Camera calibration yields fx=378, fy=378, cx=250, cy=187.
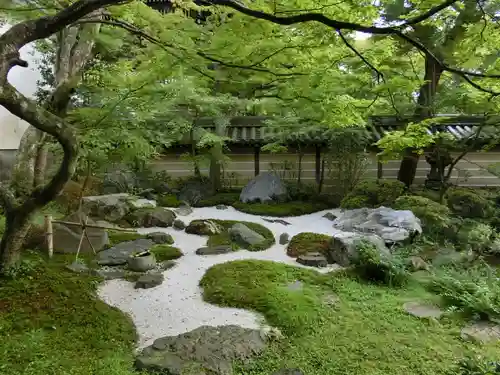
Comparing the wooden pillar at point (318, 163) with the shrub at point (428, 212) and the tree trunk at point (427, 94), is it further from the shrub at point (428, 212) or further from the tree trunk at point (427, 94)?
the shrub at point (428, 212)

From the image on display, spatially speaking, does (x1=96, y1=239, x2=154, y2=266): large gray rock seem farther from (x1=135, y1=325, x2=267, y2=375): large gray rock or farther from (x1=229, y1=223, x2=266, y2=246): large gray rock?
(x1=135, y1=325, x2=267, y2=375): large gray rock

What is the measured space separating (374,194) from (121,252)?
23.1 feet

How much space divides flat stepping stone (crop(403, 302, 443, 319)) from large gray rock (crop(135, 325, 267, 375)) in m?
2.20

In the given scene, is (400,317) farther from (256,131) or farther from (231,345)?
(256,131)

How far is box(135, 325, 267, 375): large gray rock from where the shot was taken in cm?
358

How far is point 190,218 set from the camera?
9875 millimetres

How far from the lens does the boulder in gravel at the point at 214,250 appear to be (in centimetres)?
736

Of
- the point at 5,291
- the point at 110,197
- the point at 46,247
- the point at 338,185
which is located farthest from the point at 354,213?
the point at 5,291

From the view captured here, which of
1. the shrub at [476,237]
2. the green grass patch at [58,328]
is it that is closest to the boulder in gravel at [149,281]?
the green grass patch at [58,328]

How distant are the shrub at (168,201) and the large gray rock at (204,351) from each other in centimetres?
703

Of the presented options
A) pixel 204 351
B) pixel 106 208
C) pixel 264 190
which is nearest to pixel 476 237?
pixel 264 190

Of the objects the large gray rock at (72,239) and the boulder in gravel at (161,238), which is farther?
the boulder in gravel at (161,238)

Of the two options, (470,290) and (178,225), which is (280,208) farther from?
(470,290)

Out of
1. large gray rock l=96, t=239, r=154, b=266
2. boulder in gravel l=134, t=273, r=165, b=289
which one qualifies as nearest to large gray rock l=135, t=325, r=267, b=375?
boulder in gravel l=134, t=273, r=165, b=289
